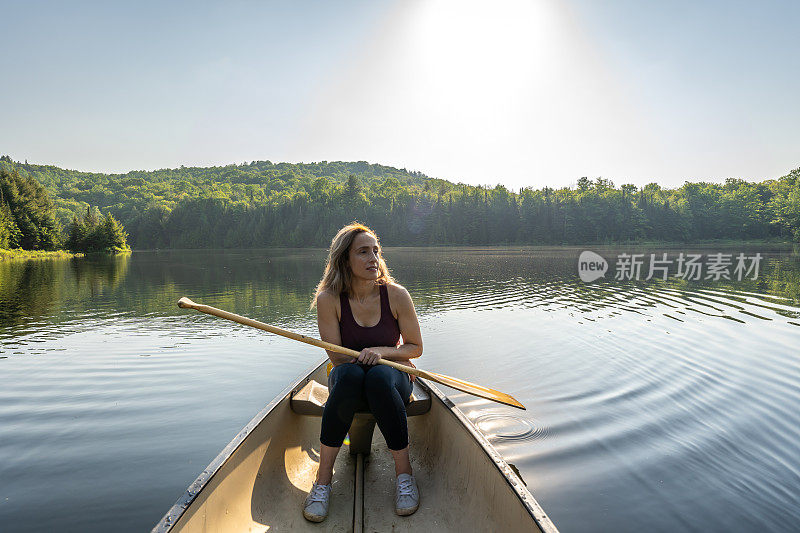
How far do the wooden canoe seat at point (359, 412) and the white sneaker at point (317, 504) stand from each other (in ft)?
1.65

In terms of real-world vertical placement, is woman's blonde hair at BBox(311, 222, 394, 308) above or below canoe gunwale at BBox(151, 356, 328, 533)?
above

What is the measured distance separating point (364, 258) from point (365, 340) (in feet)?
1.84

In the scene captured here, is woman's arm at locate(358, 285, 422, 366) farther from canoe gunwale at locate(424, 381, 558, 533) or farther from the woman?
canoe gunwale at locate(424, 381, 558, 533)

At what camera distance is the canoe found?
2230 mm

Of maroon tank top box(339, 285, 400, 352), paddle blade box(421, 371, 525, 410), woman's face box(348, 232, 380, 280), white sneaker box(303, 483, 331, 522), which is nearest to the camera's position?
white sneaker box(303, 483, 331, 522)

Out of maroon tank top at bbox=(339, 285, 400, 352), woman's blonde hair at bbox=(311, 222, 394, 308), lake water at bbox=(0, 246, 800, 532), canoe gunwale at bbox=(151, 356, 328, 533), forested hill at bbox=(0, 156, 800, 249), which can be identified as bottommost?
lake water at bbox=(0, 246, 800, 532)

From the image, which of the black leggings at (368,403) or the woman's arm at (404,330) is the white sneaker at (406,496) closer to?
the black leggings at (368,403)

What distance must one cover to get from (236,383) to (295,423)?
3.70 m

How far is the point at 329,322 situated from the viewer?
312 cm

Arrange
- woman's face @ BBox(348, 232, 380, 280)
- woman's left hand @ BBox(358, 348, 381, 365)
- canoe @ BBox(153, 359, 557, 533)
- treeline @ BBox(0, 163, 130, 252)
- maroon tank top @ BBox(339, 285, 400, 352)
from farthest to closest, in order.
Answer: treeline @ BBox(0, 163, 130, 252) < maroon tank top @ BBox(339, 285, 400, 352) < woman's face @ BBox(348, 232, 380, 280) < woman's left hand @ BBox(358, 348, 381, 365) < canoe @ BBox(153, 359, 557, 533)

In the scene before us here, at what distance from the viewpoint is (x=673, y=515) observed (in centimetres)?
343

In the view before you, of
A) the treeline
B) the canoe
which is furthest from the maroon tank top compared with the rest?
the treeline

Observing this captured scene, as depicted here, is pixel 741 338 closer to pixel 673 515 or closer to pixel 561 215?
pixel 673 515

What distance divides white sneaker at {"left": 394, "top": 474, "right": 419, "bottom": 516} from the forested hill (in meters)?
87.3
